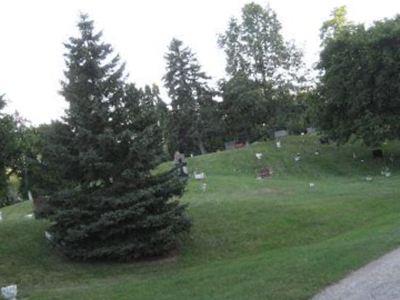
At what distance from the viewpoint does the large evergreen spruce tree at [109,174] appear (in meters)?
17.0

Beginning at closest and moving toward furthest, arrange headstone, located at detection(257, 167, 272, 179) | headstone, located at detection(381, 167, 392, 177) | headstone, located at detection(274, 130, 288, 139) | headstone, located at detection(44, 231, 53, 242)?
headstone, located at detection(44, 231, 53, 242) → headstone, located at detection(381, 167, 392, 177) → headstone, located at detection(257, 167, 272, 179) → headstone, located at detection(274, 130, 288, 139)

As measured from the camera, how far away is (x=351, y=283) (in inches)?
430

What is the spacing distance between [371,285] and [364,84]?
2954cm

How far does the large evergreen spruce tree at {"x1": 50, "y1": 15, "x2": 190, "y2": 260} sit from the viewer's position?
17.0 meters

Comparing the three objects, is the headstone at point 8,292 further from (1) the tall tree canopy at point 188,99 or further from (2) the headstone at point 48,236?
(1) the tall tree canopy at point 188,99

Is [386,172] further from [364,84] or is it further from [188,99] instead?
[188,99]

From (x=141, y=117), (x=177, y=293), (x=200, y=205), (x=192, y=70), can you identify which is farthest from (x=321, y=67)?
(x=177, y=293)

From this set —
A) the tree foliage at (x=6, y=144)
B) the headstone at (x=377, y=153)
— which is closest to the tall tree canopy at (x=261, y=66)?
the headstone at (x=377, y=153)

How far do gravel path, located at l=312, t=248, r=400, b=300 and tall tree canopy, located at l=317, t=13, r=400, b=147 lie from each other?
85.7 feet

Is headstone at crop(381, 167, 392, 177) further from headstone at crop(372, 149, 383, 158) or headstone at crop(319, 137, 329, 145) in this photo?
headstone at crop(319, 137, 329, 145)

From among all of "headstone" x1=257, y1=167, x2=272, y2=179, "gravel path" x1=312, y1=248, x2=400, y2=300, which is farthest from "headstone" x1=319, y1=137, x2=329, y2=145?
"gravel path" x1=312, y1=248, x2=400, y2=300

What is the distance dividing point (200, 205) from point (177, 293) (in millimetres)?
11633

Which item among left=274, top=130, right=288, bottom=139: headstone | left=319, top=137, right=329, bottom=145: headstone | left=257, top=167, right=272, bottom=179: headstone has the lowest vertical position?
left=257, top=167, right=272, bottom=179: headstone

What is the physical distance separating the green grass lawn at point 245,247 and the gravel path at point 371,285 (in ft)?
1.13
